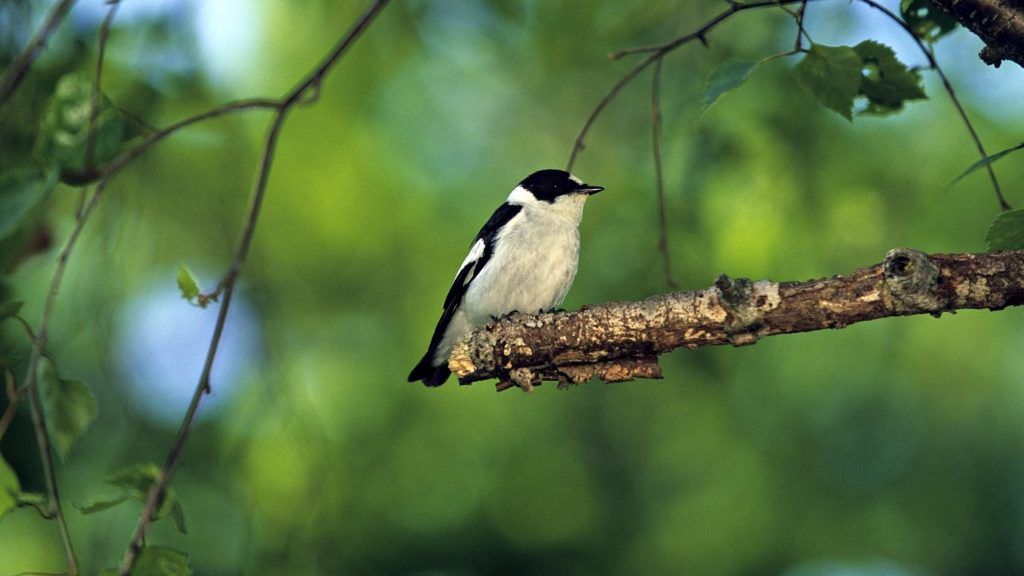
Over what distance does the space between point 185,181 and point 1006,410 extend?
7.26m

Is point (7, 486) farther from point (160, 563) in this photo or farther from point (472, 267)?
point (472, 267)

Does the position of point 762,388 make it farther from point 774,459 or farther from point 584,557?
point 584,557

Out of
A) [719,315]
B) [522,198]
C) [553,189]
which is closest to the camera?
[719,315]

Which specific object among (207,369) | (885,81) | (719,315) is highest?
(885,81)

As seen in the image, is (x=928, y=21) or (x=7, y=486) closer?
(x=7, y=486)

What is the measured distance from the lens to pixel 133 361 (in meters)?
4.24

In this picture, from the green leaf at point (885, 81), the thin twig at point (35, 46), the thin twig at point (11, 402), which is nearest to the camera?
the thin twig at point (11, 402)

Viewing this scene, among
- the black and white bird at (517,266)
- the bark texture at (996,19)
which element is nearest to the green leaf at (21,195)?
the black and white bird at (517,266)

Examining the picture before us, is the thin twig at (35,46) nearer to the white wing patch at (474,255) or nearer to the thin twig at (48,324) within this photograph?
the thin twig at (48,324)

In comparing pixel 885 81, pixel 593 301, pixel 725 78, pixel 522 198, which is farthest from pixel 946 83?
pixel 593 301

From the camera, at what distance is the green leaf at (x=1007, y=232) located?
2619 mm

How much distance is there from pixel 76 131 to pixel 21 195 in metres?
0.46

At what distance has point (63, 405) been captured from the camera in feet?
8.86

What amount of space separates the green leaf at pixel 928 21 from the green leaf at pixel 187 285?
2478 millimetres
